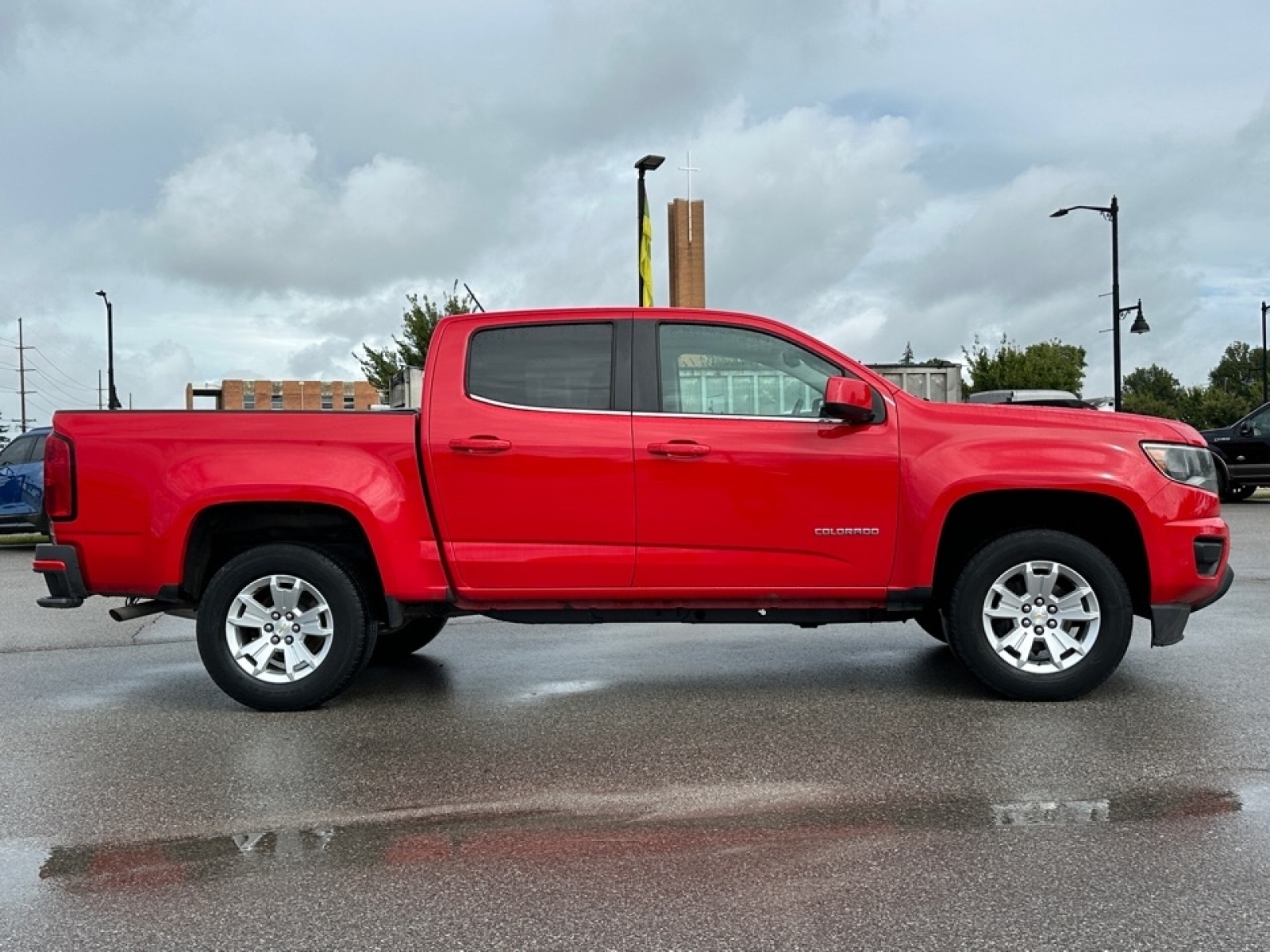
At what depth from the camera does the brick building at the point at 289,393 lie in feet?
119

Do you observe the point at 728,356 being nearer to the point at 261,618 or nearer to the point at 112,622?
the point at 261,618

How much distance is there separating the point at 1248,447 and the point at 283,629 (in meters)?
20.2

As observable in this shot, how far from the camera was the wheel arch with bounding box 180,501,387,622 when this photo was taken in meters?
6.21

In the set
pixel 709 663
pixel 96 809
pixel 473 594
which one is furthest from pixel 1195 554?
pixel 96 809

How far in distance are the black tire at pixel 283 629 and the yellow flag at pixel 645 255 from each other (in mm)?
15999

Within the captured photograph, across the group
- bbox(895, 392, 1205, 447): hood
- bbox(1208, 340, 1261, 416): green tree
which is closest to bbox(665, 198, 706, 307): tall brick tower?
bbox(895, 392, 1205, 447): hood

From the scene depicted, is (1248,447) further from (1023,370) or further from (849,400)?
(1023,370)

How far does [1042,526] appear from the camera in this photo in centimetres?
635

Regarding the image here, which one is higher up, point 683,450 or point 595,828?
point 683,450

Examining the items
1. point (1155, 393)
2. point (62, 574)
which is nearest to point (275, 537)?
point (62, 574)

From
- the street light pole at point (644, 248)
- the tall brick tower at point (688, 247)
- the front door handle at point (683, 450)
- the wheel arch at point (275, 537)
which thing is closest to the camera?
the front door handle at point (683, 450)

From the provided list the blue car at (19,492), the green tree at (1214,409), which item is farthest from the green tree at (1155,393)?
the blue car at (19,492)

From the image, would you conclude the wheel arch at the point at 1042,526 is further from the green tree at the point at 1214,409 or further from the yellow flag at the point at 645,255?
the green tree at the point at 1214,409

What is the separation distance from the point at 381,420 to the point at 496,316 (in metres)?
0.81
